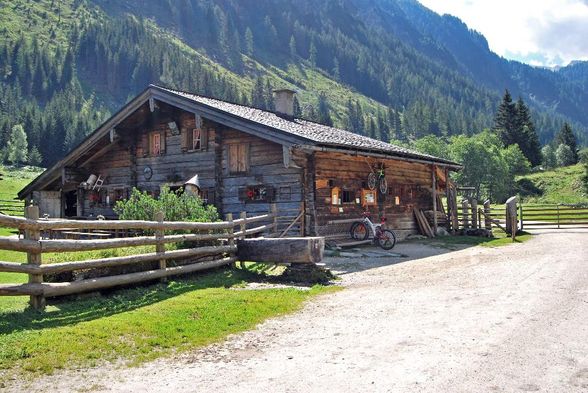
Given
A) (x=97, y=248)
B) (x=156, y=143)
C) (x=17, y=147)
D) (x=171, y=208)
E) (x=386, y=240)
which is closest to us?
(x=97, y=248)

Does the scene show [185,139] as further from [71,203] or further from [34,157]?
[34,157]

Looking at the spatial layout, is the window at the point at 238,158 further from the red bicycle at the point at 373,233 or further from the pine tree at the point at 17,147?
the pine tree at the point at 17,147

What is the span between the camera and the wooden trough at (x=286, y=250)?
11.9 metres

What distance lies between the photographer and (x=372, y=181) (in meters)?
21.4

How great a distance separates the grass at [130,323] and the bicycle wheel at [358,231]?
9544 millimetres

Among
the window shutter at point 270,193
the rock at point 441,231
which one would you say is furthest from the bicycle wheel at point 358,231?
the rock at point 441,231

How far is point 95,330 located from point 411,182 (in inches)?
781

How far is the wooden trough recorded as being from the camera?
11.9m

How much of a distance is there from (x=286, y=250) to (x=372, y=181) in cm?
1007

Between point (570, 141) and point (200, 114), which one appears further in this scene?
point (570, 141)

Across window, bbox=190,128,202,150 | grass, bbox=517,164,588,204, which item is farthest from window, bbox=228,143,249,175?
grass, bbox=517,164,588,204

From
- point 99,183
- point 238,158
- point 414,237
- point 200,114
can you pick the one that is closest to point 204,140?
point 200,114

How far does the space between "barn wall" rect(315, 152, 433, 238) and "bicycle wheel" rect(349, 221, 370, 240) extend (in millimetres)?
506

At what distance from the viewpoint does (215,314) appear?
325 inches
